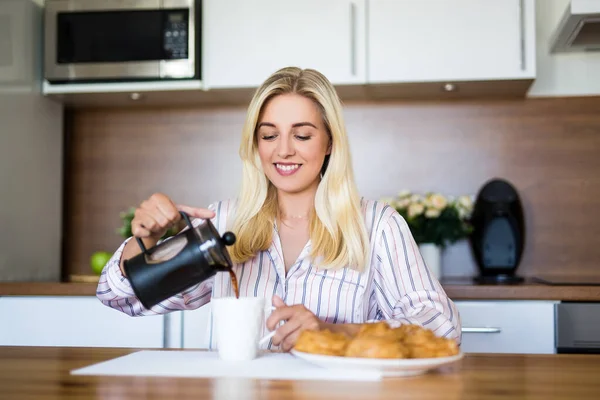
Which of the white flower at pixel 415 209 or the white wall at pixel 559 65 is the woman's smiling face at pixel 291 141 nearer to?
the white flower at pixel 415 209

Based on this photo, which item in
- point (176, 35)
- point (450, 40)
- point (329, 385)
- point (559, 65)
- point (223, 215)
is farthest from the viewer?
Result: point (559, 65)

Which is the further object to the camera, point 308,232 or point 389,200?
point 389,200

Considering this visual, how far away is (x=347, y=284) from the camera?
5.15ft

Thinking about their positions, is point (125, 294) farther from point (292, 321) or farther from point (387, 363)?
point (387, 363)

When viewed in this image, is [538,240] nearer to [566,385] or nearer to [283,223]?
[283,223]

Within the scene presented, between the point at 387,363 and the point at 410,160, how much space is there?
76.6 inches

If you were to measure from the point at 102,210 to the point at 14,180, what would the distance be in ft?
1.68

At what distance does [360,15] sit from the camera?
8.29 feet

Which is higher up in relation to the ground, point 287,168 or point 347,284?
point 287,168

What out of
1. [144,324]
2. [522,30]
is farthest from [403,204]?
[144,324]

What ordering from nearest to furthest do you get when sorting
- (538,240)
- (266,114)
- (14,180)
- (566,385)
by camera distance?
(566,385) < (266,114) < (14,180) < (538,240)

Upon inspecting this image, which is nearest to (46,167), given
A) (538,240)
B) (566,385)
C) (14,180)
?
(14,180)

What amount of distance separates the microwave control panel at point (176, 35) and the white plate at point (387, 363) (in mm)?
1773

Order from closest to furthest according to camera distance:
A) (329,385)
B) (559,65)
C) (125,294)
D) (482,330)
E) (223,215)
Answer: (329,385)
(125,294)
(223,215)
(482,330)
(559,65)
